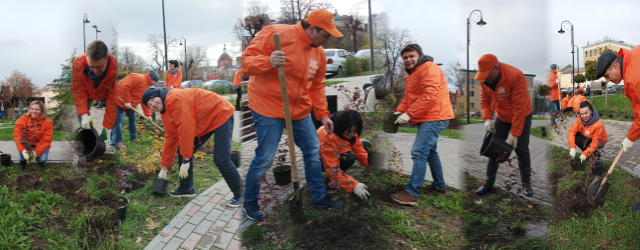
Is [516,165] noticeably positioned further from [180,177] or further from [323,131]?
[180,177]

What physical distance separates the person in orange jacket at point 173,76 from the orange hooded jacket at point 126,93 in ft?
0.60

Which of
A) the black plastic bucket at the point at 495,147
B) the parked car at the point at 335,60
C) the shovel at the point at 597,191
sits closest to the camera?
the black plastic bucket at the point at 495,147

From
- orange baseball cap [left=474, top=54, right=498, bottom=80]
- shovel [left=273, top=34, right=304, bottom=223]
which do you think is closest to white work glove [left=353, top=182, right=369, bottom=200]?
shovel [left=273, top=34, right=304, bottom=223]

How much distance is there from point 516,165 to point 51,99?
3.49 metres

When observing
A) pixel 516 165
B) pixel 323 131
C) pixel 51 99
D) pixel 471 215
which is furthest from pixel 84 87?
pixel 516 165

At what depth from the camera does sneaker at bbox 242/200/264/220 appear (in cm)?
279

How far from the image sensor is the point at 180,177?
2.84m

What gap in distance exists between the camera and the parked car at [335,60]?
259cm

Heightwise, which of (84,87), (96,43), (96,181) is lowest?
(96,181)

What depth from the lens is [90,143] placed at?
9.23 ft

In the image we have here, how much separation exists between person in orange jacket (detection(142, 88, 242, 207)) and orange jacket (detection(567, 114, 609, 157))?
4630 millimetres

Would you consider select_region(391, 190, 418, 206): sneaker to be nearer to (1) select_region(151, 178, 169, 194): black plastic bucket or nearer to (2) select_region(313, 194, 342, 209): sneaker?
(2) select_region(313, 194, 342, 209): sneaker

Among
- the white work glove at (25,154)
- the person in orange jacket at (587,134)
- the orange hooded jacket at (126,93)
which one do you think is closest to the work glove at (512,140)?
the orange hooded jacket at (126,93)

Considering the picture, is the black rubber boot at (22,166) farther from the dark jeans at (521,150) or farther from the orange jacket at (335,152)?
the dark jeans at (521,150)
